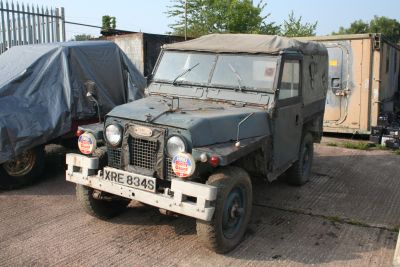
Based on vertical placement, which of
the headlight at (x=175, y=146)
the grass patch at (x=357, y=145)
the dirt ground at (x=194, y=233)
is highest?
the headlight at (x=175, y=146)

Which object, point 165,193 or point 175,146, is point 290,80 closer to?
point 175,146

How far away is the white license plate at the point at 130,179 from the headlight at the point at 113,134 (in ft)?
0.99

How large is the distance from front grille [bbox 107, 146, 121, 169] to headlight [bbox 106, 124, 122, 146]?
8 centimetres

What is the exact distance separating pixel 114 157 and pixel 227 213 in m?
1.36

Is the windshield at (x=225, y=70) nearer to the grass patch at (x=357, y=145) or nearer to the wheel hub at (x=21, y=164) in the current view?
the wheel hub at (x=21, y=164)

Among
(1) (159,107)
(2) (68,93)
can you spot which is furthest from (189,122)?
(2) (68,93)

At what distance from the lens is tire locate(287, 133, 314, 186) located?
6.75 m

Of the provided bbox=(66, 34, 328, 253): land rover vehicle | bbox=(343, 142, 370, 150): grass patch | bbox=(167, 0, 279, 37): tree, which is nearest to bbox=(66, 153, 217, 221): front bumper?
bbox=(66, 34, 328, 253): land rover vehicle

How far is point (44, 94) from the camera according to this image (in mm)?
6848

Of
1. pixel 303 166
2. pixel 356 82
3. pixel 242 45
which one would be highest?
pixel 242 45

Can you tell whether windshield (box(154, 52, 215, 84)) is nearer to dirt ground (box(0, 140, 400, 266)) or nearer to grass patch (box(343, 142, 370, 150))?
dirt ground (box(0, 140, 400, 266))

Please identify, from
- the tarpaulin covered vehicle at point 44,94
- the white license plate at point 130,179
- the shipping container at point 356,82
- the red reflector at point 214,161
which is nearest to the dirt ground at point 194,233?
the tarpaulin covered vehicle at point 44,94

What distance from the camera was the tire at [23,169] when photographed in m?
6.37

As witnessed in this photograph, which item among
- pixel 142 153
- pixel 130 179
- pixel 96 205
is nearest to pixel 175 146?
pixel 142 153
